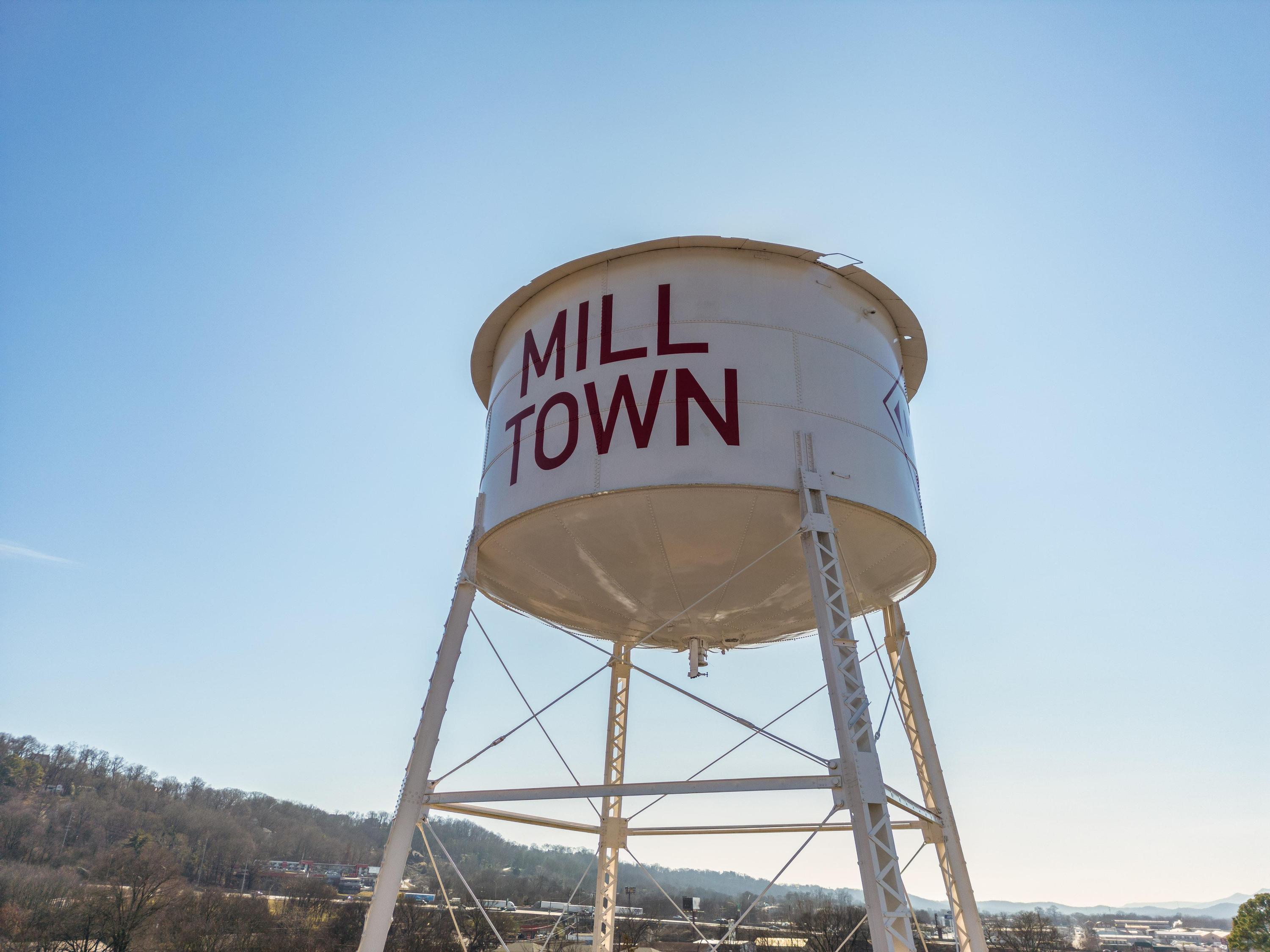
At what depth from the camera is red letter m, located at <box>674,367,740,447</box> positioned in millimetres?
8734

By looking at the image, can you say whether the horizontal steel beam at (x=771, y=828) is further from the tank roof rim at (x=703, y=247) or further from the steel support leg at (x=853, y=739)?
the tank roof rim at (x=703, y=247)

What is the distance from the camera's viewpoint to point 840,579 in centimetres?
821

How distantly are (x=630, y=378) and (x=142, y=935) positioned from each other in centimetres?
4760

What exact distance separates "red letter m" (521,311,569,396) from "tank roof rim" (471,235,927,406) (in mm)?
700

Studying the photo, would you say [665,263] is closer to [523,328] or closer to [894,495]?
[523,328]

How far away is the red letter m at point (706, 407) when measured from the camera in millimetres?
8734

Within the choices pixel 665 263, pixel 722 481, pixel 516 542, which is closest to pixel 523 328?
pixel 665 263

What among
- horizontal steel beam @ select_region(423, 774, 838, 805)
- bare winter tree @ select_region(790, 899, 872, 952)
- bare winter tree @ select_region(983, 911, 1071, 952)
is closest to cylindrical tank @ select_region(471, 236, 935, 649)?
horizontal steel beam @ select_region(423, 774, 838, 805)

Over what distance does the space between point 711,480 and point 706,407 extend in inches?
35.6

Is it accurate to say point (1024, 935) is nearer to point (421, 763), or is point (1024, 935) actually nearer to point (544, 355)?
point (421, 763)

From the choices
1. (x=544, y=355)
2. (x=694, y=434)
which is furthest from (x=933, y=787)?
(x=544, y=355)

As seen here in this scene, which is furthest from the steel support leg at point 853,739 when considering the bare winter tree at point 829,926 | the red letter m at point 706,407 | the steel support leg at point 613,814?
the bare winter tree at point 829,926

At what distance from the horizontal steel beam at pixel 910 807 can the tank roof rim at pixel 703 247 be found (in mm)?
6021

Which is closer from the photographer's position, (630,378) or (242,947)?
(630,378)
